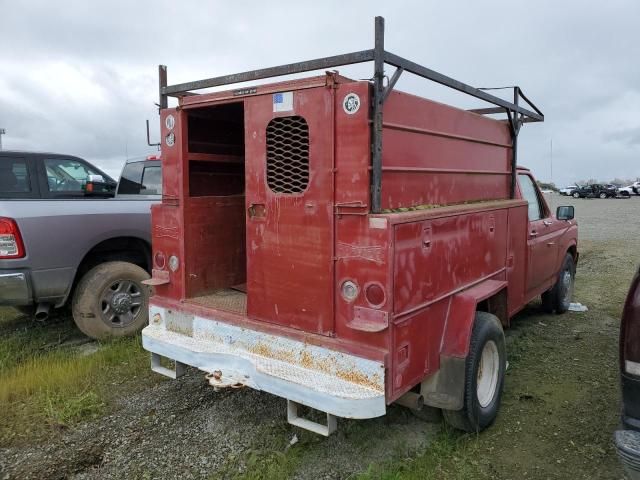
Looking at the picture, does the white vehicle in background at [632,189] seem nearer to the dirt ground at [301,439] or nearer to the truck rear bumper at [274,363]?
the dirt ground at [301,439]

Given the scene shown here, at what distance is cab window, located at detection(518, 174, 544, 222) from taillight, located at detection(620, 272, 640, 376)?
10.4ft

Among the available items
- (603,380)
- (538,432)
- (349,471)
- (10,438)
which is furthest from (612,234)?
(10,438)

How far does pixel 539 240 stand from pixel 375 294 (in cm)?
331

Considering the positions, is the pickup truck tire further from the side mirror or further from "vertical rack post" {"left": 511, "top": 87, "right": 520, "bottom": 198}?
the side mirror

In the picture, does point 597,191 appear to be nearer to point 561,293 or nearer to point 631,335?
point 561,293

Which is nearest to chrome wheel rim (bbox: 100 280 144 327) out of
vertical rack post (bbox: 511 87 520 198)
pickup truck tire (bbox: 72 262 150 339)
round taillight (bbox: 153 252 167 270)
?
pickup truck tire (bbox: 72 262 150 339)

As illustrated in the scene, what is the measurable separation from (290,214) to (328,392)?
1096 millimetres

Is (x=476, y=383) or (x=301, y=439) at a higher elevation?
(x=476, y=383)

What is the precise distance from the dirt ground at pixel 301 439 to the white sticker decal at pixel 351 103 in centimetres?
208

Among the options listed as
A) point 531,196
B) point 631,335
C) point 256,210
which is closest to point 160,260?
point 256,210

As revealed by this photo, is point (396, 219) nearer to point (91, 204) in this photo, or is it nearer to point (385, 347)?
point (385, 347)

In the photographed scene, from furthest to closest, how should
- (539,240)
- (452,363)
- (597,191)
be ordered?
(597,191) → (539,240) → (452,363)

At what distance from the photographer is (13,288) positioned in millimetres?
5039

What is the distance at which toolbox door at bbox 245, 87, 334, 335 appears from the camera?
10.4 feet
